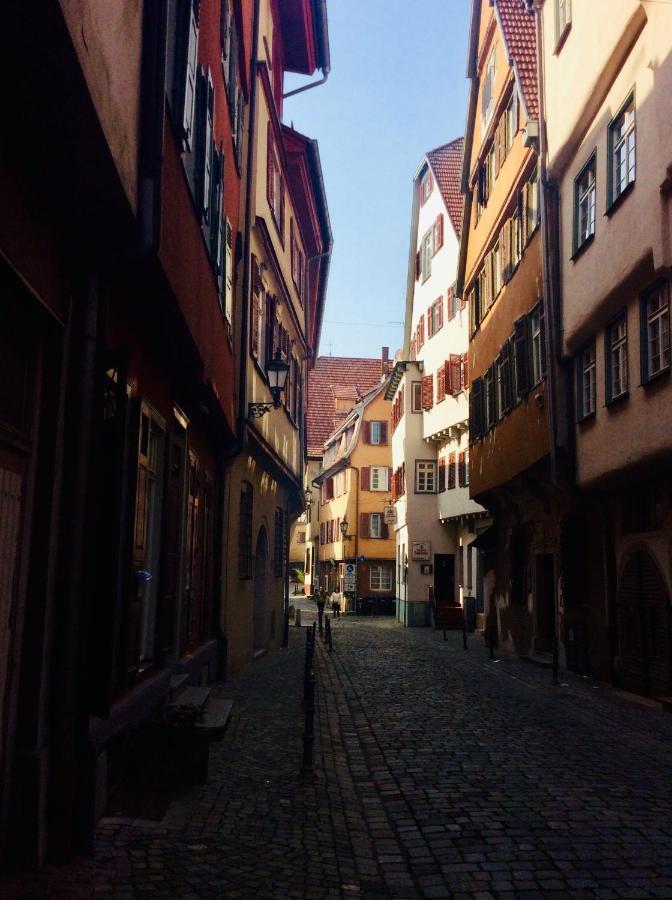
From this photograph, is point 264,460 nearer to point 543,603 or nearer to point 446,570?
point 543,603

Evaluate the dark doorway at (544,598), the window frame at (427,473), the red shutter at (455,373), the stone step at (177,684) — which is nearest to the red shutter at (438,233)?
the red shutter at (455,373)

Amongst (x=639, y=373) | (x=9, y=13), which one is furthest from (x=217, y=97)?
(x=9, y=13)

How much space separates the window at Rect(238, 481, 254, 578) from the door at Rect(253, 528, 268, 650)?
2.11 metres

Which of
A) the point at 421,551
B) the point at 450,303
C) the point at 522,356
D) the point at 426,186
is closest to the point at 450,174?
the point at 426,186

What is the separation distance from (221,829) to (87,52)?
14.9 feet

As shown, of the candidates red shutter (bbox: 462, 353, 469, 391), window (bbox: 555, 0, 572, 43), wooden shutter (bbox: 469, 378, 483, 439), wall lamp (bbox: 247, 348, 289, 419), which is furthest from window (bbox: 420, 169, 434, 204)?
wall lamp (bbox: 247, 348, 289, 419)

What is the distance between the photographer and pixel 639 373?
12656 millimetres

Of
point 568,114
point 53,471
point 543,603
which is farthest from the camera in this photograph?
point 543,603

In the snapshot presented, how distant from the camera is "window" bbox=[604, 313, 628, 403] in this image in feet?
44.6

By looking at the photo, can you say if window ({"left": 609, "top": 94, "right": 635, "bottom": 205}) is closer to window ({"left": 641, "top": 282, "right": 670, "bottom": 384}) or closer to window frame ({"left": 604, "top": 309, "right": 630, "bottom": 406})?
window ({"left": 641, "top": 282, "right": 670, "bottom": 384})

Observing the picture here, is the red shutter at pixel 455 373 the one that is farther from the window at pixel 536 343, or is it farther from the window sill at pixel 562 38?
the window sill at pixel 562 38

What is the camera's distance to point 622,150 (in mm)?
13312

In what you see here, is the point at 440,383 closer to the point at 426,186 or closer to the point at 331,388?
the point at 426,186

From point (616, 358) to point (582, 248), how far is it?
2.00m
